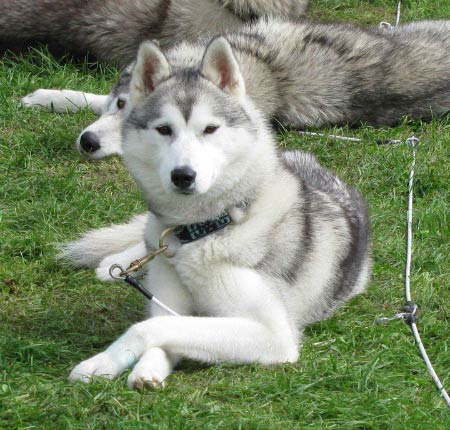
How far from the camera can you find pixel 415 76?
7.64 meters

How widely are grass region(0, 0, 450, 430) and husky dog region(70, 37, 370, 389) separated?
0.48 feet

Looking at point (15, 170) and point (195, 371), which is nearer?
point (195, 371)

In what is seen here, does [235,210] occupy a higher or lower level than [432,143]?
higher

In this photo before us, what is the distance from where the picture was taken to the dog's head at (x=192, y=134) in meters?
4.34

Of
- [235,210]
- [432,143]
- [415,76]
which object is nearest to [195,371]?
[235,210]

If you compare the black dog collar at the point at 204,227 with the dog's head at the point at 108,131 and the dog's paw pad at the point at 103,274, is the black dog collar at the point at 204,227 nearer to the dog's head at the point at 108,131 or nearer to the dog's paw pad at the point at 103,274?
the dog's paw pad at the point at 103,274

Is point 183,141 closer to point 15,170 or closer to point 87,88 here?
point 15,170

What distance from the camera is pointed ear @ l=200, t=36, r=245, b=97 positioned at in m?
4.59

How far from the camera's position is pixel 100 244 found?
217 inches

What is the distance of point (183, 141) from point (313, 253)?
0.87 m

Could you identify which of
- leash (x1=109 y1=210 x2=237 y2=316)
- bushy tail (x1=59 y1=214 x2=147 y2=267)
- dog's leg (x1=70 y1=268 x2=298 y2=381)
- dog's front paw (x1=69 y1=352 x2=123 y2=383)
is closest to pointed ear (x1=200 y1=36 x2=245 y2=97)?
leash (x1=109 y1=210 x2=237 y2=316)

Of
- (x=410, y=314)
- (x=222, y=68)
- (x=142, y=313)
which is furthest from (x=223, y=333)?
(x=222, y=68)

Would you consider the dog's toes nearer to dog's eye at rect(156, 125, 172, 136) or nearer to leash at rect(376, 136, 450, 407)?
dog's eye at rect(156, 125, 172, 136)

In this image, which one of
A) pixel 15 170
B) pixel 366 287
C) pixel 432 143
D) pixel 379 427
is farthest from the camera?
pixel 432 143
